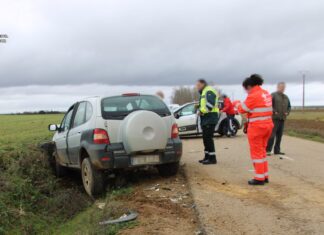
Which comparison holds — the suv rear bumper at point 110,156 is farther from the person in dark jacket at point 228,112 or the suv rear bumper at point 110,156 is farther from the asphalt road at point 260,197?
the person in dark jacket at point 228,112

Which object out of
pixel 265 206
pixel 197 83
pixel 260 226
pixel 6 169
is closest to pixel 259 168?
pixel 265 206

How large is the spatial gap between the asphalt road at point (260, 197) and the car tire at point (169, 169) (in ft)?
1.01

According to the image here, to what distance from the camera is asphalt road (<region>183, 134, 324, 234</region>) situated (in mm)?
5480

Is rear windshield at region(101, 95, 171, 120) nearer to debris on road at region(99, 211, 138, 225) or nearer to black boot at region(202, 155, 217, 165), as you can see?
debris on road at region(99, 211, 138, 225)

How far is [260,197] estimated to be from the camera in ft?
22.5

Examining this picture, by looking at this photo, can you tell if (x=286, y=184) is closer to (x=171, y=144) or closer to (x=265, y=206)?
(x=265, y=206)

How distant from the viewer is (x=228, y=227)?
5445mm

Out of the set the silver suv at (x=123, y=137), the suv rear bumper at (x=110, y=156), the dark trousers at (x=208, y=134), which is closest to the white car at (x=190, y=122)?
the dark trousers at (x=208, y=134)

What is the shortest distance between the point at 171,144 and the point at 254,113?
1594 mm

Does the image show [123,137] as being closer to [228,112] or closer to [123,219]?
[123,219]

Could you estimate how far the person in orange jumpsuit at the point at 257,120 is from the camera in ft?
25.2

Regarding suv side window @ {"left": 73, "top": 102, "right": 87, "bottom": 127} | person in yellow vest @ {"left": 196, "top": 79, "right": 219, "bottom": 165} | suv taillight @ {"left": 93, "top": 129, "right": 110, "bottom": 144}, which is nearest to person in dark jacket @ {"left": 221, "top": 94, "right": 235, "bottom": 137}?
person in yellow vest @ {"left": 196, "top": 79, "right": 219, "bottom": 165}

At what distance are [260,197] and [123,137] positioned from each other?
8.13ft

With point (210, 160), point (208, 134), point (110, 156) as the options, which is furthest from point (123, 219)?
point (210, 160)
